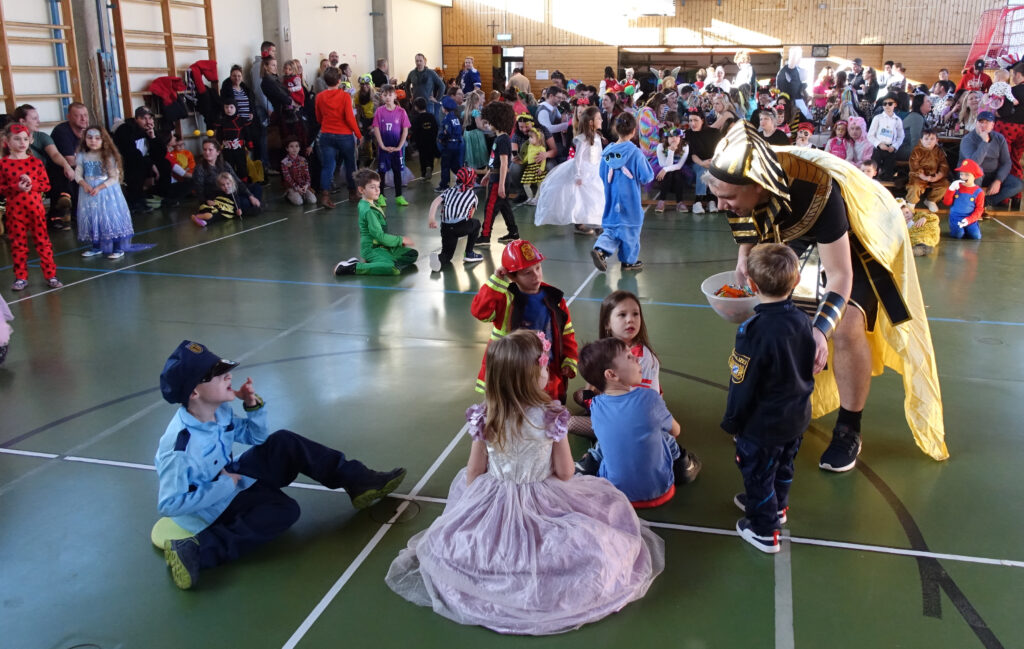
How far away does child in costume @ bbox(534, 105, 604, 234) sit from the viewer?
1029cm

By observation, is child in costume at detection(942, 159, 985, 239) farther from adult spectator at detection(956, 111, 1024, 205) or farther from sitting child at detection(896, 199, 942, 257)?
adult spectator at detection(956, 111, 1024, 205)

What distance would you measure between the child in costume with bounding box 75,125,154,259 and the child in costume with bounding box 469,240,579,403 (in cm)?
603

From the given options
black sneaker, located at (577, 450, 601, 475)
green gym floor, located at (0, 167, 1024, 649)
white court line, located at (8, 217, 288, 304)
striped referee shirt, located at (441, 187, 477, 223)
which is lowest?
green gym floor, located at (0, 167, 1024, 649)

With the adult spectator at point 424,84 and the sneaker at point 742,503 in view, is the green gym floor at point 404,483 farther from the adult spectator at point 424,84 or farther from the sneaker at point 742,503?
the adult spectator at point 424,84

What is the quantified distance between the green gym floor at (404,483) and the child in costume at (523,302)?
57cm

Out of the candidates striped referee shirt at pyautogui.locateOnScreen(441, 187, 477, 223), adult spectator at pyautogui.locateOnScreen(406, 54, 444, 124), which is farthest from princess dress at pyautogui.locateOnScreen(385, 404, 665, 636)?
adult spectator at pyautogui.locateOnScreen(406, 54, 444, 124)

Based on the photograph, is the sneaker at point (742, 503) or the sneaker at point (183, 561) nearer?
the sneaker at point (183, 561)

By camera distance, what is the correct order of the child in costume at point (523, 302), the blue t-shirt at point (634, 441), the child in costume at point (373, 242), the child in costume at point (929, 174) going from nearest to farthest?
the blue t-shirt at point (634, 441), the child in costume at point (523, 302), the child in costume at point (373, 242), the child in costume at point (929, 174)

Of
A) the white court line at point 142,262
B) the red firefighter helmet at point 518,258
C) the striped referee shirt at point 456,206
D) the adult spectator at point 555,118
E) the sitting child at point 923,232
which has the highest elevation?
the adult spectator at point 555,118

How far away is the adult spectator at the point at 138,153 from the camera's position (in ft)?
38.8

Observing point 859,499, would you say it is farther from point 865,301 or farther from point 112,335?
point 112,335

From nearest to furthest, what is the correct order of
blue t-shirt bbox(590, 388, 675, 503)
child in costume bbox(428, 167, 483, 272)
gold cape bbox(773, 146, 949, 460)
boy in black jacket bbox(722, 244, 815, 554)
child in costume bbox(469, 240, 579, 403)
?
boy in black jacket bbox(722, 244, 815, 554) < blue t-shirt bbox(590, 388, 675, 503) < gold cape bbox(773, 146, 949, 460) < child in costume bbox(469, 240, 579, 403) < child in costume bbox(428, 167, 483, 272)

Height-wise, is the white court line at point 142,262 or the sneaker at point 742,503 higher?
the white court line at point 142,262

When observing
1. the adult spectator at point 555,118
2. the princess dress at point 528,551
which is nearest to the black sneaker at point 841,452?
the princess dress at point 528,551
